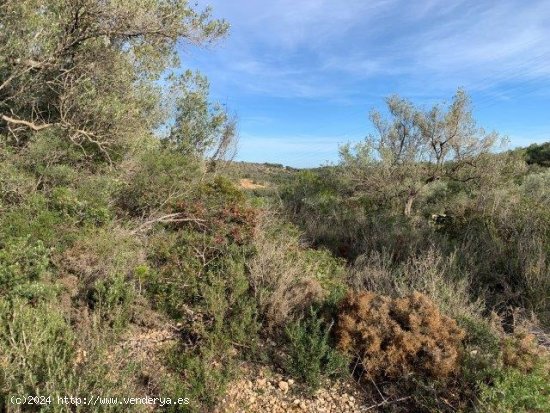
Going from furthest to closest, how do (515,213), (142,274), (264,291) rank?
1. (515,213)
2. (142,274)
3. (264,291)

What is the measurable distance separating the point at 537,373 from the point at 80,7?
807 centimetres

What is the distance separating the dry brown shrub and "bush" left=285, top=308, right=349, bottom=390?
0.20 meters

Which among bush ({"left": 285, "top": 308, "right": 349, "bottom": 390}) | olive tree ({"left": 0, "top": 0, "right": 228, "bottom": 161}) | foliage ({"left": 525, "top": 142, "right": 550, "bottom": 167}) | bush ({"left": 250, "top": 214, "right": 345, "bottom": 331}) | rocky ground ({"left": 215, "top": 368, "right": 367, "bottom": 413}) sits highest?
foliage ({"left": 525, "top": 142, "right": 550, "bottom": 167})

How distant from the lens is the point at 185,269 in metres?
5.75

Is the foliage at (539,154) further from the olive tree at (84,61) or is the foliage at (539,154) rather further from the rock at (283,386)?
the rock at (283,386)

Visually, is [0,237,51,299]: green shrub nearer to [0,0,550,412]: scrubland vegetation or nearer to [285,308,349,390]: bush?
[0,0,550,412]: scrubland vegetation

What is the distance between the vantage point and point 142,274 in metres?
5.41

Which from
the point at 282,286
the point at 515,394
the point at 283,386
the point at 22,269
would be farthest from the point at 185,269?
the point at 515,394

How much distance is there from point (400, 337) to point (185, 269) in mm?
3046

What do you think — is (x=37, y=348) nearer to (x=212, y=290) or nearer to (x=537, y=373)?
(x=212, y=290)

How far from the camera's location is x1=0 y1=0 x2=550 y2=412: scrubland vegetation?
3754 millimetres

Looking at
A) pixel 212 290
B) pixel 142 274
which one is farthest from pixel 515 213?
pixel 142 274

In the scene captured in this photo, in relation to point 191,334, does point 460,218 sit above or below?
above

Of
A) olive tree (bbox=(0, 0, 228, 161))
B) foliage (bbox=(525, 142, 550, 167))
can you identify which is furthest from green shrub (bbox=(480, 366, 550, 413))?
foliage (bbox=(525, 142, 550, 167))
